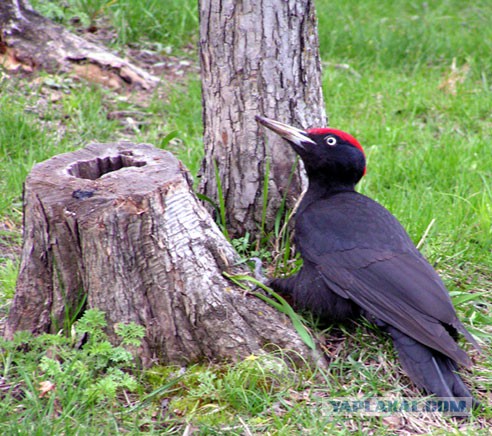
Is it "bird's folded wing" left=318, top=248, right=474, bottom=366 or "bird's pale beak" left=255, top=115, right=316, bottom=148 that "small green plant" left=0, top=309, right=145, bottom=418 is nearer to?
"bird's folded wing" left=318, top=248, right=474, bottom=366

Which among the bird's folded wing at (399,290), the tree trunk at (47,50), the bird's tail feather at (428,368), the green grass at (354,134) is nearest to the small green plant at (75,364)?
the green grass at (354,134)

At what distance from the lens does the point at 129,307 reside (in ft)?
11.1

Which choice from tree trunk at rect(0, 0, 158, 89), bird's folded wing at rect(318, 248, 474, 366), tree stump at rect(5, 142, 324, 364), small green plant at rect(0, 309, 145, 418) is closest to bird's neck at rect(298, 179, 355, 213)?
bird's folded wing at rect(318, 248, 474, 366)

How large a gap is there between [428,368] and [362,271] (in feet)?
1.85

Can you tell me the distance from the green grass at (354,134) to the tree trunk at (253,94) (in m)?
0.25

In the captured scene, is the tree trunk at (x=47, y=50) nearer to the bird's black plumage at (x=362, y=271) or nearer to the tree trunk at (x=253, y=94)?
the tree trunk at (x=253, y=94)

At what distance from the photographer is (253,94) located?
4.16 meters

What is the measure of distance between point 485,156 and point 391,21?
3.51 meters

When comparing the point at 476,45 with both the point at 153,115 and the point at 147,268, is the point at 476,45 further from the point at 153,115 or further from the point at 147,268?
the point at 147,268

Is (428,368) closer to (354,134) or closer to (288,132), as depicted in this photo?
(288,132)

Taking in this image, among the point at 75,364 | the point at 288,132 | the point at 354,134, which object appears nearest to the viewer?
the point at 75,364

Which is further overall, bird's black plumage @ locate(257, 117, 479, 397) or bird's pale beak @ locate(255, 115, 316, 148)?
bird's pale beak @ locate(255, 115, 316, 148)

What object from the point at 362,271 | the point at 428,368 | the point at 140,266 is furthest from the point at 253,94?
the point at 428,368

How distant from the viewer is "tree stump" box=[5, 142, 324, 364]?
3.27 metres
